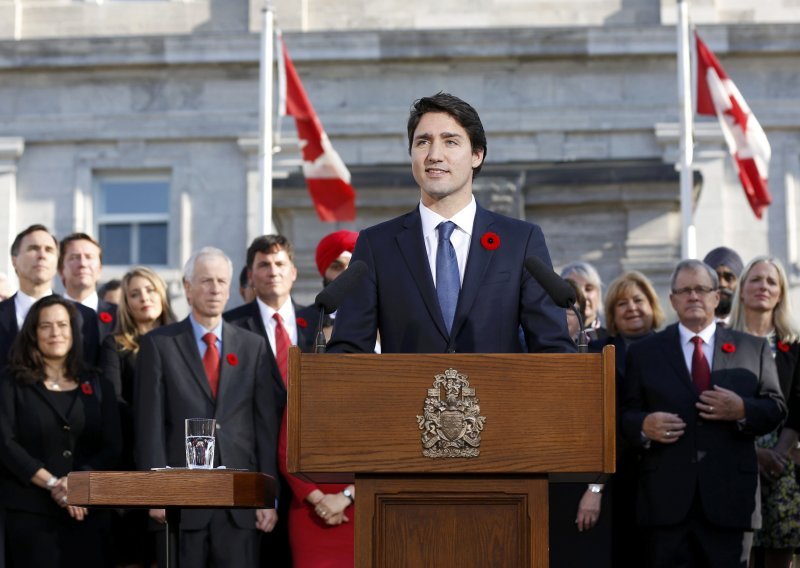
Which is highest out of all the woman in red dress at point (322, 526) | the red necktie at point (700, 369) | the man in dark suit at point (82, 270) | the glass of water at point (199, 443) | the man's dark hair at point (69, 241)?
the man's dark hair at point (69, 241)

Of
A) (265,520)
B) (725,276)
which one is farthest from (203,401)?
(725,276)

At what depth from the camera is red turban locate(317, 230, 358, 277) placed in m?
8.84

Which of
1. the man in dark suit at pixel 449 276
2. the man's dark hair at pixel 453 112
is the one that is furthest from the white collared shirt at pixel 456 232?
the man's dark hair at pixel 453 112

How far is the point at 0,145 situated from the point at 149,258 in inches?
94.0

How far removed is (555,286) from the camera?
189 inches

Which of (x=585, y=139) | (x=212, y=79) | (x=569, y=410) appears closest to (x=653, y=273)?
(x=585, y=139)

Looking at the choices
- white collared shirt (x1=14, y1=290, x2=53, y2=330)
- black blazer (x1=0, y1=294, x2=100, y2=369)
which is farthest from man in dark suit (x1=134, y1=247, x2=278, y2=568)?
white collared shirt (x1=14, y1=290, x2=53, y2=330)

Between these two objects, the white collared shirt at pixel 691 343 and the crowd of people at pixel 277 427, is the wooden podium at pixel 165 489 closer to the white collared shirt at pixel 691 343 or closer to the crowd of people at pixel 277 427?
the crowd of people at pixel 277 427

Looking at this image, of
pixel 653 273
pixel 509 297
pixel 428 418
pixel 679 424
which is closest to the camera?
pixel 428 418

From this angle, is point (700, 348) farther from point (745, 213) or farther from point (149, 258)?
point (149, 258)

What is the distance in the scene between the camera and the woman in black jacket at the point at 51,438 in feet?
25.6

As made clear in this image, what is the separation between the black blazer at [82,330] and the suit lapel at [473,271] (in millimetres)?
3822

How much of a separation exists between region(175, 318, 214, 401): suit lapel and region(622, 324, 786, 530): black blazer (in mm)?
2131

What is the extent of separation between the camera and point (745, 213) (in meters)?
18.9
